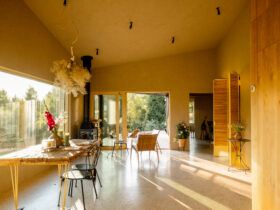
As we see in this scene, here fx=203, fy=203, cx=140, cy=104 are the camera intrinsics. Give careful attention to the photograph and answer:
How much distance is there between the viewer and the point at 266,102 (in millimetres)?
2299

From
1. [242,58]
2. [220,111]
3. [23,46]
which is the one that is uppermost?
[242,58]

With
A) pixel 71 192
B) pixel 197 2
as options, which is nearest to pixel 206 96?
pixel 197 2

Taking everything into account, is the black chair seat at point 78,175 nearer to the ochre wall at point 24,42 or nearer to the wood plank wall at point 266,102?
the ochre wall at point 24,42

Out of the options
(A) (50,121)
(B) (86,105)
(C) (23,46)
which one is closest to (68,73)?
(A) (50,121)

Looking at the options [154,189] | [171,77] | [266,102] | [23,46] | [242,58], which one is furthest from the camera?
[171,77]

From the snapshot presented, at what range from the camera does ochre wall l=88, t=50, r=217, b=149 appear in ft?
23.6

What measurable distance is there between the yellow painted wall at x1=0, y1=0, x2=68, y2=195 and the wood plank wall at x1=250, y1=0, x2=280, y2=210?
3.64 meters

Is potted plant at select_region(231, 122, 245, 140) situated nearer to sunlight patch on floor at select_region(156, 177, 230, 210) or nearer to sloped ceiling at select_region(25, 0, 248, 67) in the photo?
sunlight patch on floor at select_region(156, 177, 230, 210)

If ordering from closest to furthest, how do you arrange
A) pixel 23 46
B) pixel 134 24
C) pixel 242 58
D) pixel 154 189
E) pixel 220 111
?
pixel 154 189, pixel 23 46, pixel 134 24, pixel 242 58, pixel 220 111

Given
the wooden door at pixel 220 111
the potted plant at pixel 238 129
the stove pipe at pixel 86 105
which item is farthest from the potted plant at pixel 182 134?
the stove pipe at pixel 86 105

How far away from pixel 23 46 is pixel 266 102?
397 centimetres

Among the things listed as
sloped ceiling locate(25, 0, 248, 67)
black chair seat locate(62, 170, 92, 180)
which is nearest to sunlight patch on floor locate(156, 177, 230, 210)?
black chair seat locate(62, 170, 92, 180)

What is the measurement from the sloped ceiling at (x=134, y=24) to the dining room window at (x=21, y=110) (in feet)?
4.52

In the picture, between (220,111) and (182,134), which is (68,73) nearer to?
(220,111)
